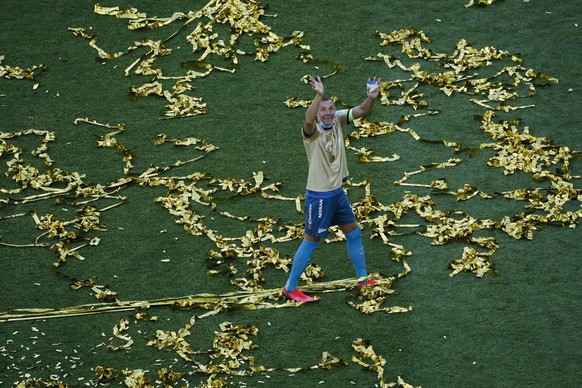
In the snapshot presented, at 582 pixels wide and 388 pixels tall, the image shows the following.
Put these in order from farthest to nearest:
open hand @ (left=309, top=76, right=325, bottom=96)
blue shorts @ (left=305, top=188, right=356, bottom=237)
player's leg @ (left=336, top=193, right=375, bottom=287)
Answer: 1. player's leg @ (left=336, top=193, right=375, bottom=287)
2. blue shorts @ (left=305, top=188, right=356, bottom=237)
3. open hand @ (left=309, top=76, right=325, bottom=96)

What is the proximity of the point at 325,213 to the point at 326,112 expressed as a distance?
0.75 meters

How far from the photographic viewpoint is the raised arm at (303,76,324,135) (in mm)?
6746

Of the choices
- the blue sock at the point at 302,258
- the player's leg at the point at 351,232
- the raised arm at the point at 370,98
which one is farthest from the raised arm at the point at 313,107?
the blue sock at the point at 302,258

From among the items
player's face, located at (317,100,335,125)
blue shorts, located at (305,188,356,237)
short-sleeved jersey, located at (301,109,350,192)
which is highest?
player's face, located at (317,100,335,125)

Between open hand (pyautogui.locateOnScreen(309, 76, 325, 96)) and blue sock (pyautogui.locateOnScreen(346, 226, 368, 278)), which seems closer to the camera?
open hand (pyautogui.locateOnScreen(309, 76, 325, 96))

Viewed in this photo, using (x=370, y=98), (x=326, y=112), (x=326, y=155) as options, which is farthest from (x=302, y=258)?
(x=370, y=98)

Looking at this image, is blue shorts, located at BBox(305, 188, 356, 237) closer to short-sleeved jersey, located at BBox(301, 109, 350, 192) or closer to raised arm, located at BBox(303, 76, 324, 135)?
short-sleeved jersey, located at BBox(301, 109, 350, 192)

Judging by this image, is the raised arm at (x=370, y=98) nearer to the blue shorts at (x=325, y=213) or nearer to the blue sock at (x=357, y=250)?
the blue shorts at (x=325, y=213)

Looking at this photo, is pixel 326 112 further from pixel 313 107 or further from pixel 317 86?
pixel 317 86

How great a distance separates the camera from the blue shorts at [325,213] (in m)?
7.23

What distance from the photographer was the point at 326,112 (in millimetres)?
7105

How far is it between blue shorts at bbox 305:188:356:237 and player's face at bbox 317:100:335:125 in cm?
54

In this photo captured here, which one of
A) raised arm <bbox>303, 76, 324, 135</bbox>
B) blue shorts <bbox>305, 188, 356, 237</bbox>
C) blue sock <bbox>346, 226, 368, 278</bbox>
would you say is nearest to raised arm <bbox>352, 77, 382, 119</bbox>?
raised arm <bbox>303, 76, 324, 135</bbox>

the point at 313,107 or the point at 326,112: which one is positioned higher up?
the point at 313,107
